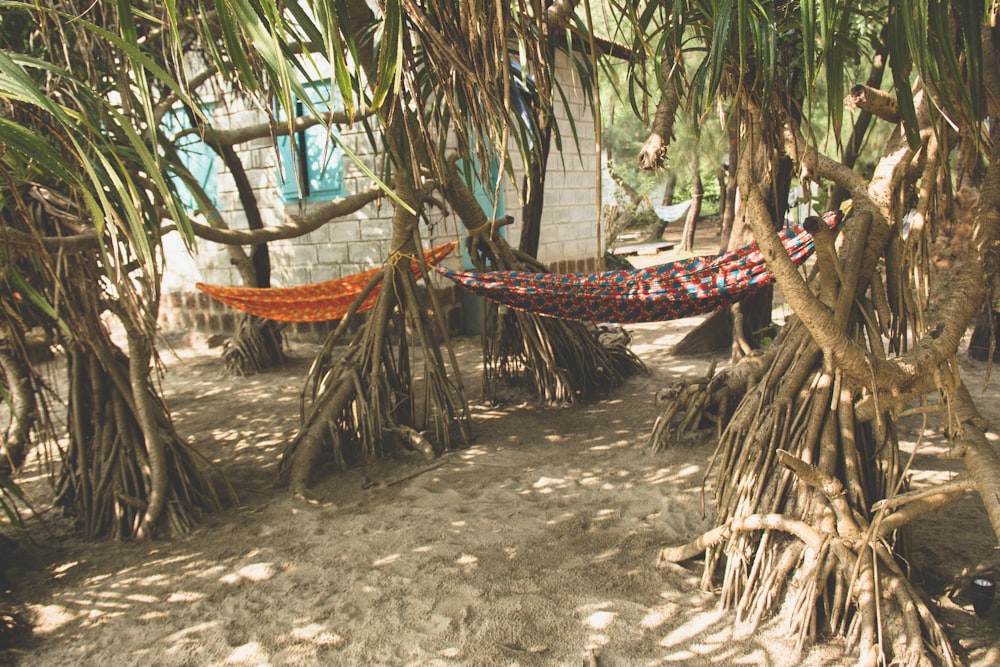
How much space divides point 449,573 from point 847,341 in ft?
4.12

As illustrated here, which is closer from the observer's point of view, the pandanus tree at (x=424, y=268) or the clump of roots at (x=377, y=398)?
the pandanus tree at (x=424, y=268)

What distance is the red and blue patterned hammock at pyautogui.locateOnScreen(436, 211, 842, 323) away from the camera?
110 inches

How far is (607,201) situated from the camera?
12.2 meters

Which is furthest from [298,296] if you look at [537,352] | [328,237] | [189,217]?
[328,237]

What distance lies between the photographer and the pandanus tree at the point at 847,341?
4.33 feet

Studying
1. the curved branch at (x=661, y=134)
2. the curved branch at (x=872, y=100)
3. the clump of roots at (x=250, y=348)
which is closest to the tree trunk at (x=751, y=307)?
the curved branch at (x=872, y=100)

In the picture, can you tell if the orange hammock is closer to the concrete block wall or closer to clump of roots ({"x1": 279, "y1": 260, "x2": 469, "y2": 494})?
clump of roots ({"x1": 279, "y1": 260, "x2": 469, "y2": 494})

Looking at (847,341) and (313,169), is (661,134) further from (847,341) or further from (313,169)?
(313,169)

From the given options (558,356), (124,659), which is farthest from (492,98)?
(558,356)

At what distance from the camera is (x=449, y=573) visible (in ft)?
6.89

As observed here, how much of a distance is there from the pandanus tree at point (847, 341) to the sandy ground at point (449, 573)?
154 millimetres

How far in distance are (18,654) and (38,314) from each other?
117 cm

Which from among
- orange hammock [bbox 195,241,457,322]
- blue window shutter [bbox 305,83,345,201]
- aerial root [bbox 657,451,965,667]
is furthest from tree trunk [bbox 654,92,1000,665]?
blue window shutter [bbox 305,83,345,201]

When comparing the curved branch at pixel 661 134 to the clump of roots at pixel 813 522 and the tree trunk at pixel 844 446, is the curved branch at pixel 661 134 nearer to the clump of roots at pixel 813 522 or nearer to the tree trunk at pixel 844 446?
the tree trunk at pixel 844 446
